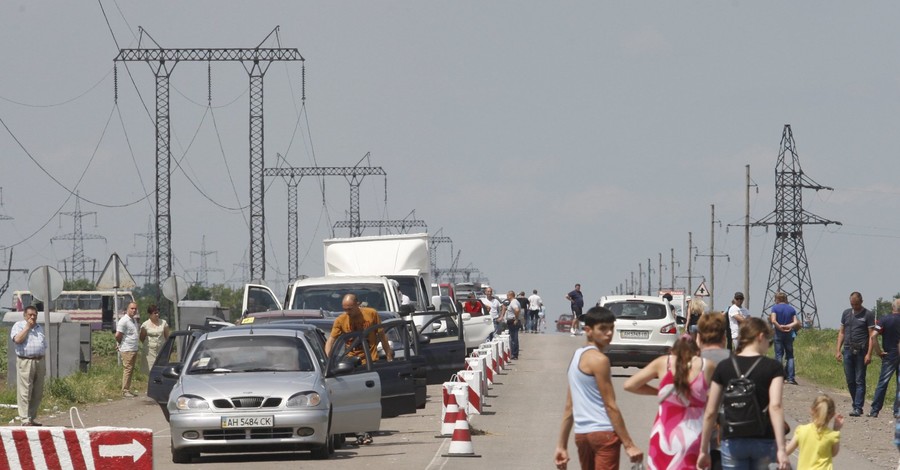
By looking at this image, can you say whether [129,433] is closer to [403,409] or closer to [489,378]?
[403,409]

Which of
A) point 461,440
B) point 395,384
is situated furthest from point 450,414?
point 461,440

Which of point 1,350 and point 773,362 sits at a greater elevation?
point 773,362

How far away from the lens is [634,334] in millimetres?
32469

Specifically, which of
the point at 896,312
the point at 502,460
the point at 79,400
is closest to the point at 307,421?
the point at 502,460

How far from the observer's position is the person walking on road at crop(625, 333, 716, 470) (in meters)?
9.34

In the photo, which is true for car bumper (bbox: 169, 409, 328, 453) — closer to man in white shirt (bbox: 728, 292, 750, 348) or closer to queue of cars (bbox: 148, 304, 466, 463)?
queue of cars (bbox: 148, 304, 466, 463)

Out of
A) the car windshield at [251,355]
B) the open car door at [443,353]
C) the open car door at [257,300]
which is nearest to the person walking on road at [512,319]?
the open car door at [257,300]

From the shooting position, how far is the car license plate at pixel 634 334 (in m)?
32.4

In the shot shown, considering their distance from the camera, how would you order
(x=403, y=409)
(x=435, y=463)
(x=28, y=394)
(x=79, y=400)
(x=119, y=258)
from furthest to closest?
1. (x=119, y=258)
2. (x=79, y=400)
3. (x=28, y=394)
4. (x=403, y=409)
5. (x=435, y=463)

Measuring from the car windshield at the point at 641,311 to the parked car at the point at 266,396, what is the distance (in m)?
15.7

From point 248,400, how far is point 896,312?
994cm

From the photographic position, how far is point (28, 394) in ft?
70.4

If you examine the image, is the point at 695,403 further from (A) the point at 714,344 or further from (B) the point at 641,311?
(B) the point at 641,311

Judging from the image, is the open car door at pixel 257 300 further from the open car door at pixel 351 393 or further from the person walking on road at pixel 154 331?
the open car door at pixel 351 393
